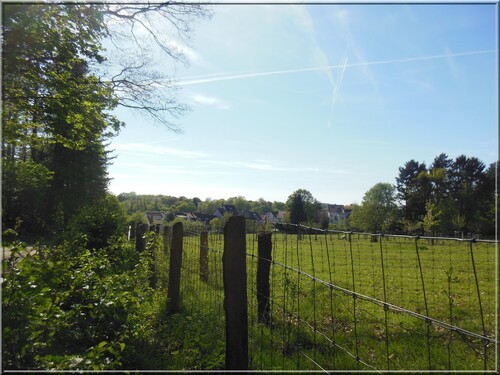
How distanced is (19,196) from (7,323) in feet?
101

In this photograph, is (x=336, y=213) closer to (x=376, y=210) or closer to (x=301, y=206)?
(x=301, y=206)

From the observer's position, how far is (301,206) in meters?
73.7

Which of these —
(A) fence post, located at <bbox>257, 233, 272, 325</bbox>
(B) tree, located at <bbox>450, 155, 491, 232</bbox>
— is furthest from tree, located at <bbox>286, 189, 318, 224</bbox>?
(A) fence post, located at <bbox>257, 233, 272, 325</bbox>

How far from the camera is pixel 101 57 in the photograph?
872cm

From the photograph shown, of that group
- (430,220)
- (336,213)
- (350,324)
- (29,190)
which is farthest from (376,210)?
(350,324)

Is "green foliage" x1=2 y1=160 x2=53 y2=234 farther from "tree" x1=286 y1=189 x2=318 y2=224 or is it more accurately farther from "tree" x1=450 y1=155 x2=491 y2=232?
"tree" x1=450 y1=155 x2=491 y2=232

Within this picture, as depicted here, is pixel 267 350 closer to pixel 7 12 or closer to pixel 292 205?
pixel 7 12

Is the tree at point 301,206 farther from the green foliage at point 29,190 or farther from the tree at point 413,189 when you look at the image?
the green foliage at point 29,190

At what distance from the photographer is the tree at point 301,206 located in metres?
71.7

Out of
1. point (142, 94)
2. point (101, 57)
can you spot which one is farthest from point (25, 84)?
point (142, 94)

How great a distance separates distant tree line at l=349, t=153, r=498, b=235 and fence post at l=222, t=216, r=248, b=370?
57112 mm

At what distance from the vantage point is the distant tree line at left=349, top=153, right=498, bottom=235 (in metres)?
58.5

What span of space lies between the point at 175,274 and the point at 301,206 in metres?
69.5

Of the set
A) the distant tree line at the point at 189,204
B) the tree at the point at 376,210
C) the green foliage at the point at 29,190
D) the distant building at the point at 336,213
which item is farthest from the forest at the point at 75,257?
the distant building at the point at 336,213
